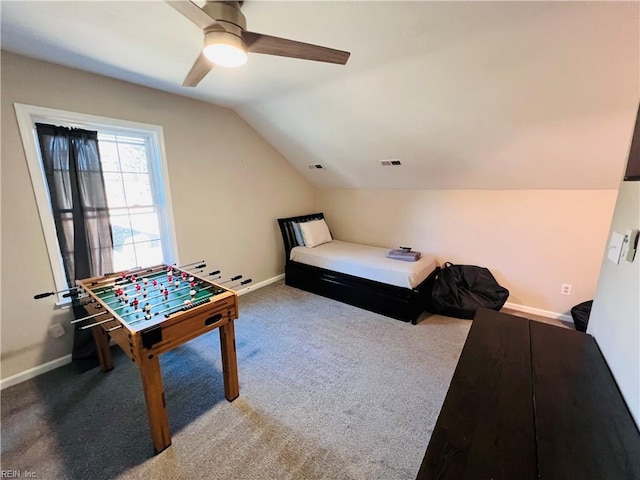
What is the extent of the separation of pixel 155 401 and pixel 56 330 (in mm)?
1422

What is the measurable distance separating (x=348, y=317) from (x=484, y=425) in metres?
2.24

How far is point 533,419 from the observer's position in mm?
927

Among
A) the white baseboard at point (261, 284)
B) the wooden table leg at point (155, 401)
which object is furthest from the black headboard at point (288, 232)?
the wooden table leg at point (155, 401)

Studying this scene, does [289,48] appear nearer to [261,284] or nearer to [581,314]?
[261,284]

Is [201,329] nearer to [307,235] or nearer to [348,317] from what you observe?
[348,317]

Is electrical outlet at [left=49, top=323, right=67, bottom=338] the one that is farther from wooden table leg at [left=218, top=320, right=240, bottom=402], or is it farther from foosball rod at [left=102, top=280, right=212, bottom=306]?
wooden table leg at [left=218, top=320, right=240, bottom=402]

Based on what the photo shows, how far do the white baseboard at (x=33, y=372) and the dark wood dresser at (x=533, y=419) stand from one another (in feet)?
9.47

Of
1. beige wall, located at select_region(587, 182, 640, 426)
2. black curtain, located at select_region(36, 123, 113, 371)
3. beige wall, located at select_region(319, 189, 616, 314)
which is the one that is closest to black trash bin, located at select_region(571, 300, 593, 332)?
beige wall, located at select_region(319, 189, 616, 314)

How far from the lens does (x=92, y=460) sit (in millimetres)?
1560

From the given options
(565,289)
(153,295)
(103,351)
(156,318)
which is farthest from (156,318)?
(565,289)

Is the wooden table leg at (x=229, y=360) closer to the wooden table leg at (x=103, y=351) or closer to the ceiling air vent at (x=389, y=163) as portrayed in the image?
the wooden table leg at (x=103, y=351)

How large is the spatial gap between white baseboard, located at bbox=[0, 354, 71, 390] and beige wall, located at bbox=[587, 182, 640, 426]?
3.46 meters

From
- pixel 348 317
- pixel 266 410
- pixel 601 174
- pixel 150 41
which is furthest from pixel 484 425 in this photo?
pixel 601 174

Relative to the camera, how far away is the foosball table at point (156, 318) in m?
1.52
